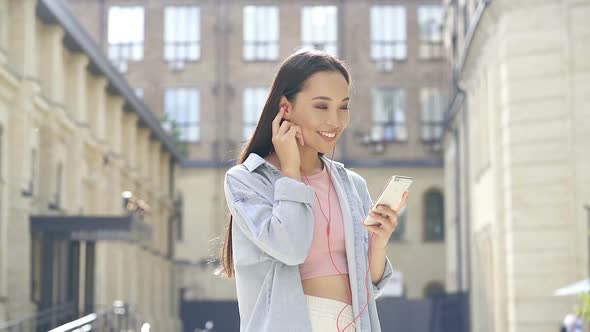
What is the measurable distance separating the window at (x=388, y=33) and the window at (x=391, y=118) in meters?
1.91

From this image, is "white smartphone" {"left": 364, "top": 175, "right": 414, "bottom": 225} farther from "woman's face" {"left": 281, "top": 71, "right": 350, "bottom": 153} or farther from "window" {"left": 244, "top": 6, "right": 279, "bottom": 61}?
"window" {"left": 244, "top": 6, "right": 279, "bottom": 61}

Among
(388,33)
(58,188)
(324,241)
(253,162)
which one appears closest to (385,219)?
(324,241)

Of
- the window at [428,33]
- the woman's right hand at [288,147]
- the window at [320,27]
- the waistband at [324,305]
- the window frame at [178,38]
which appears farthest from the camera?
the window at [320,27]

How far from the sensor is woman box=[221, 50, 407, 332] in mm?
4203

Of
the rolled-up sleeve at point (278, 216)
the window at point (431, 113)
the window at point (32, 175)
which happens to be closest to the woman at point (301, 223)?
the rolled-up sleeve at point (278, 216)

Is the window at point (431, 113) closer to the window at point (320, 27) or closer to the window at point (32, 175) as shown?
the window at point (320, 27)

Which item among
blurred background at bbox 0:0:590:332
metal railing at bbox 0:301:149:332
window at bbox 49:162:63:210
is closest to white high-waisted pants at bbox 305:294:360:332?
blurred background at bbox 0:0:590:332

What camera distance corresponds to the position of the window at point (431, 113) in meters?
64.8

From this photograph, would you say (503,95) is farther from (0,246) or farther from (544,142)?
(0,246)

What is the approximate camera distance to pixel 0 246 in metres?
26.6

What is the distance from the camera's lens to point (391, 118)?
214 feet

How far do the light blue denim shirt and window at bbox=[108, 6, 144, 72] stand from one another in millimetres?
62451

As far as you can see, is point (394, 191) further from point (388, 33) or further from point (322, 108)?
point (388, 33)

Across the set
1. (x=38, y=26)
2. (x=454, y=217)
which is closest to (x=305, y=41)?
(x=454, y=217)
